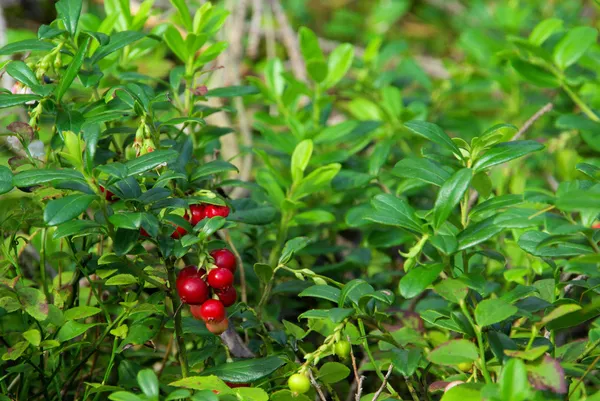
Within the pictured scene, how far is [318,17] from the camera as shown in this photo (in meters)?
3.86

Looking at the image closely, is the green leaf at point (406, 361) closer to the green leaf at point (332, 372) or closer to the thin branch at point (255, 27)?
the green leaf at point (332, 372)

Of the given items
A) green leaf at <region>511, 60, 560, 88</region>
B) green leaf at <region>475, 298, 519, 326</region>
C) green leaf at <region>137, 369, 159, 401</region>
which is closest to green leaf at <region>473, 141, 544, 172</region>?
green leaf at <region>475, 298, 519, 326</region>

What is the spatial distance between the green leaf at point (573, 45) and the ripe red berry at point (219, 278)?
1104 millimetres

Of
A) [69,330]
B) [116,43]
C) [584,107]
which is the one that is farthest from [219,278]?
[584,107]

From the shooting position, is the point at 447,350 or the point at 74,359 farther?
the point at 74,359

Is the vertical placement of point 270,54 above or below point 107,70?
below

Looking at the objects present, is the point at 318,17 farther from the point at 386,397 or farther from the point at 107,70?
the point at 386,397

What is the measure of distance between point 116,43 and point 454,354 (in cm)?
76

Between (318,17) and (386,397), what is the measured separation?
3.01 m

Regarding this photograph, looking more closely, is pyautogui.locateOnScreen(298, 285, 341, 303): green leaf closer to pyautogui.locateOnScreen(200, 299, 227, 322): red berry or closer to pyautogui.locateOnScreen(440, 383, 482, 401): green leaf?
pyautogui.locateOnScreen(200, 299, 227, 322): red berry

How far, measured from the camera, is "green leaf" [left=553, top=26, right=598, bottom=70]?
176 centimetres

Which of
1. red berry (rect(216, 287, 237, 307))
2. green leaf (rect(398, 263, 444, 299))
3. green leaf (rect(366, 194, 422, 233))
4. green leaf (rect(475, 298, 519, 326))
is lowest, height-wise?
red berry (rect(216, 287, 237, 307))

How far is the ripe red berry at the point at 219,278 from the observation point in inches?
42.6

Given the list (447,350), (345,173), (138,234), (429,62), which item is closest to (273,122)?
(345,173)
